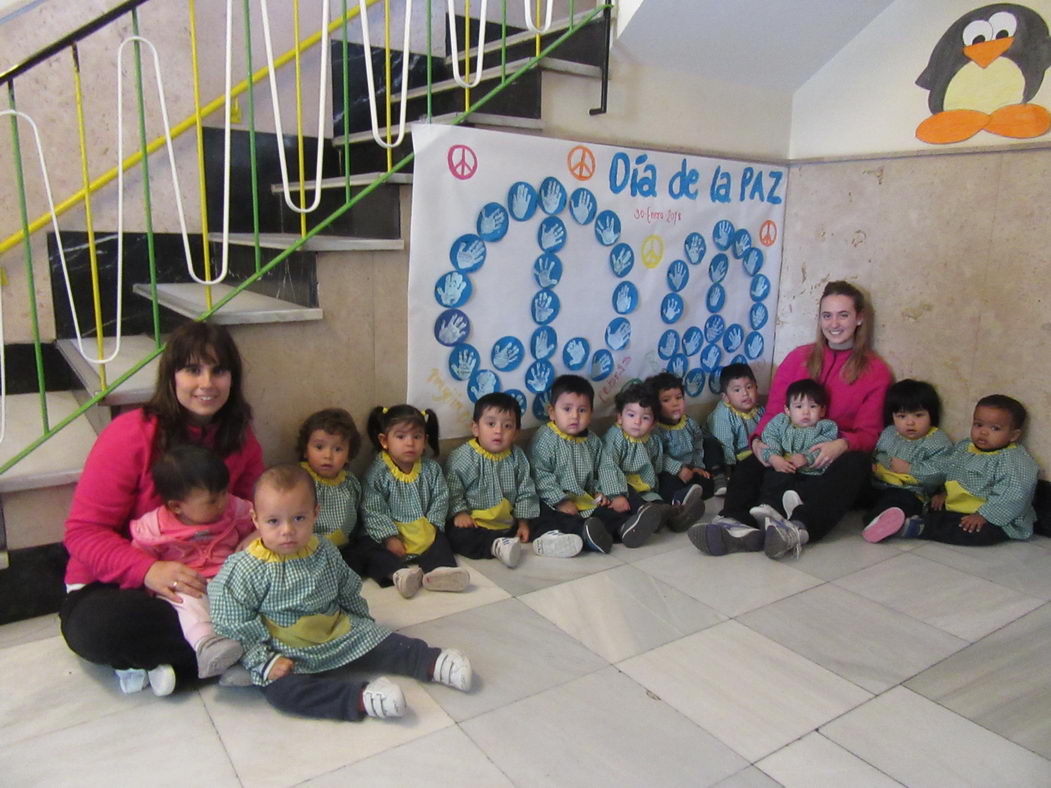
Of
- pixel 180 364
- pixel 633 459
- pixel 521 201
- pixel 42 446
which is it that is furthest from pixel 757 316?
pixel 42 446

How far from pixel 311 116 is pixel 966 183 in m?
2.54

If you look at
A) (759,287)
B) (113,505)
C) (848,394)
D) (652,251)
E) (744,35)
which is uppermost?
(744,35)

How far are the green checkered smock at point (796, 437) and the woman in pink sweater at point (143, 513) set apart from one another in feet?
6.49

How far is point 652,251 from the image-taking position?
10.6ft

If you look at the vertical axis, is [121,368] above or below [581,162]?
below

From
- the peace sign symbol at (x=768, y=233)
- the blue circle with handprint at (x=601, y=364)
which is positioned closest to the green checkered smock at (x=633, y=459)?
the blue circle with handprint at (x=601, y=364)

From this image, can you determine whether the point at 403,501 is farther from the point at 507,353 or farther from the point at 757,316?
the point at 757,316

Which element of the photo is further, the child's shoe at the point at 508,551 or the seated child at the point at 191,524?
the child's shoe at the point at 508,551

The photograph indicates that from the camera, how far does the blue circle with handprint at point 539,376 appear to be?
118 inches

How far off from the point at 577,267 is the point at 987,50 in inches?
64.6

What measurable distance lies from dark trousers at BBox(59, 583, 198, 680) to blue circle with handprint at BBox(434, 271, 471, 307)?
1290 millimetres

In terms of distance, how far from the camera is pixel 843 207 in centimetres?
342

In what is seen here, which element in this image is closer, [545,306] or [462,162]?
[462,162]

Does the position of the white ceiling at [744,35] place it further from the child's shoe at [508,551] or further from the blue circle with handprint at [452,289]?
the child's shoe at [508,551]
